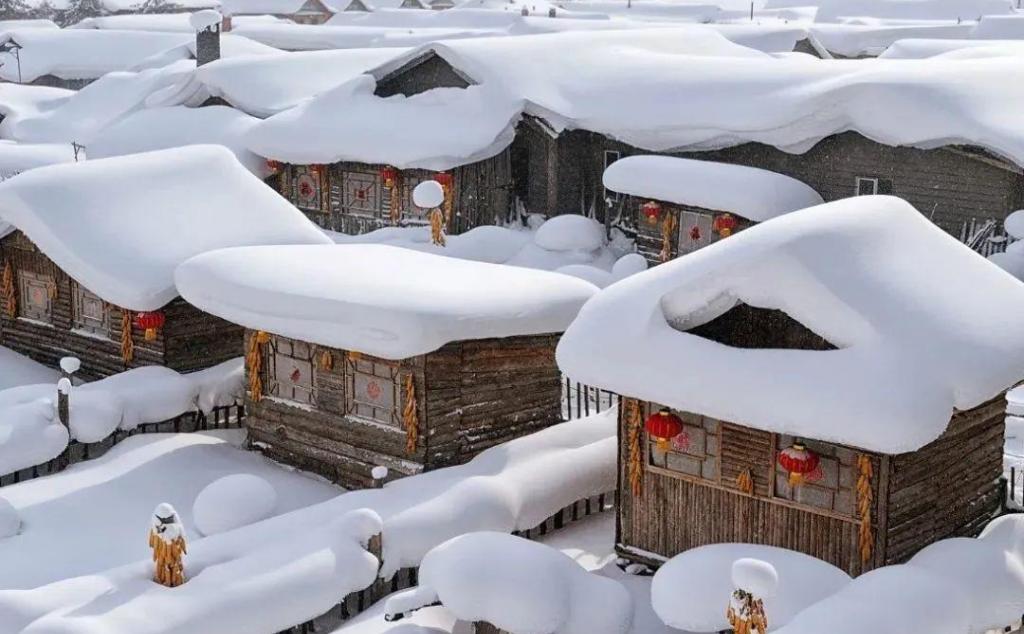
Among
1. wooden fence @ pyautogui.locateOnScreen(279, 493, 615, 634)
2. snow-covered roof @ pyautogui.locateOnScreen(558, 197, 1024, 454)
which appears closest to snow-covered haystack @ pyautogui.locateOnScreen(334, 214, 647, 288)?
wooden fence @ pyautogui.locateOnScreen(279, 493, 615, 634)

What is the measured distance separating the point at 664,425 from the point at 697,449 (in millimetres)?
516

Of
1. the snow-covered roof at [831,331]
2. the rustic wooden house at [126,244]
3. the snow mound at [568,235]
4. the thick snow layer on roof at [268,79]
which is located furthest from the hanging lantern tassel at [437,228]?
the snow-covered roof at [831,331]

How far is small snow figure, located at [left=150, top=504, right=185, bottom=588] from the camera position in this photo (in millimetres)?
13117

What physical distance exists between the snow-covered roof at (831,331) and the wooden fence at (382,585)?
322cm

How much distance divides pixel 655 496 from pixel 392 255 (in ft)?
20.2

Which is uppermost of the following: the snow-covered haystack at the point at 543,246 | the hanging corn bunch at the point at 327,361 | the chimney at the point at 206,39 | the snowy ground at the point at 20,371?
the chimney at the point at 206,39

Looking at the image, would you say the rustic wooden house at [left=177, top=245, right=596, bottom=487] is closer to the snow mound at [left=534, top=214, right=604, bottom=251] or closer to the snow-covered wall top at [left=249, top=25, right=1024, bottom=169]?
the snow mound at [left=534, top=214, right=604, bottom=251]

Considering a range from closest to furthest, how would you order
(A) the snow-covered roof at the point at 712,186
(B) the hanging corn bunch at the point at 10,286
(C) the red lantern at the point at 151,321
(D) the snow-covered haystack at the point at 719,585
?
1. (D) the snow-covered haystack at the point at 719,585
2. (C) the red lantern at the point at 151,321
3. (B) the hanging corn bunch at the point at 10,286
4. (A) the snow-covered roof at the point at 712,186

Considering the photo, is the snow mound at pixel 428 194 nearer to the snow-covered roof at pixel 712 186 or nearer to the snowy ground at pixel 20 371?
the snow-covered roof at pixel 712 186

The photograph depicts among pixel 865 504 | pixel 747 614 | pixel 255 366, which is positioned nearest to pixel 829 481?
pixel 865 504

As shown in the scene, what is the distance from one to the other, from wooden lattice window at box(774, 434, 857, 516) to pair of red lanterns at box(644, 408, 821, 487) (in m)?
0.09

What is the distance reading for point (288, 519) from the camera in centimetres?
1513

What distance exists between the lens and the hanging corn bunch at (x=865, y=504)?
1284 centimetres

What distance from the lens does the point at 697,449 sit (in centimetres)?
1407
